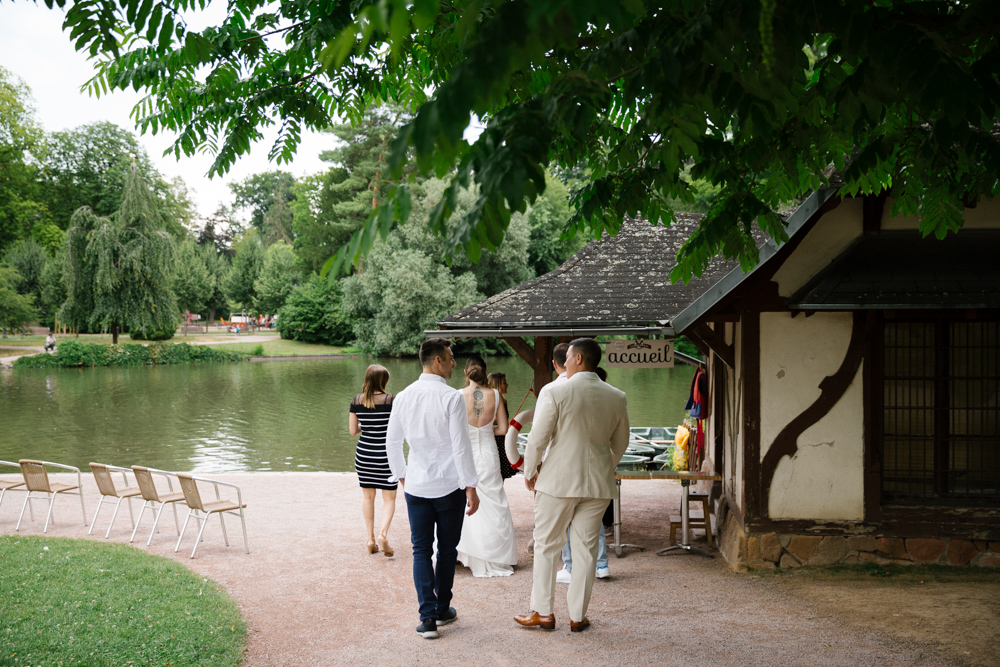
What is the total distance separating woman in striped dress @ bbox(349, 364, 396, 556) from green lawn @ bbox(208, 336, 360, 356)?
40.0m

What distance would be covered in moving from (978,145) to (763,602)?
3.84 m

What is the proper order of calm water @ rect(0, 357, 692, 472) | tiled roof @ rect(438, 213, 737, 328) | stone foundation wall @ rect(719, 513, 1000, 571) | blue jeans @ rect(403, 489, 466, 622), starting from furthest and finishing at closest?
calm water @ rect(0, 357, 692, 472) < tiled roof @ rect(438, 213, 737, 328) < stone foundation wall @ rect(719, 513, 1000, 571) < blue jeans @ rect(403, 489, 466, 622)

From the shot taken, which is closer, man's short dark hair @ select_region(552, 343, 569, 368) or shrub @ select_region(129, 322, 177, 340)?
man's short dark hair @ select_region(552, 343, 569, 368)

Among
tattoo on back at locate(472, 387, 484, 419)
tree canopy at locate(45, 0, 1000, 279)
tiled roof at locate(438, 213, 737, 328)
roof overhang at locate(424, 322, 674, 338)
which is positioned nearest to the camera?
tree canopy at locate(45, 0, 1000, 279)

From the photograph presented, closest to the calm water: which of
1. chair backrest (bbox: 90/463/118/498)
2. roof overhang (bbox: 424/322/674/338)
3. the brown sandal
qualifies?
chair backrest (bbox: 90/463/118/498)

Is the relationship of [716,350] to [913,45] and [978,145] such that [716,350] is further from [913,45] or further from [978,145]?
[913,45]

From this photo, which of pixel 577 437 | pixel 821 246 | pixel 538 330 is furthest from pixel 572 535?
pixel 538 330

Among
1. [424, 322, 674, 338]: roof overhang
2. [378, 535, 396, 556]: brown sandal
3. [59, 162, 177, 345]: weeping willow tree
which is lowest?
[378, 535, 396, 556]: brown sandal

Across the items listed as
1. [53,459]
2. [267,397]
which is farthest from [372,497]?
[267,397]

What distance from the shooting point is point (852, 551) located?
23.7ft

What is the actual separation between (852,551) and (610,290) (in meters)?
4.67

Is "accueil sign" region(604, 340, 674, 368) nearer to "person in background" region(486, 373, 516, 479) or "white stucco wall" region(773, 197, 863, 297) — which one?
"person in background" region(486, 373, 516, 479)

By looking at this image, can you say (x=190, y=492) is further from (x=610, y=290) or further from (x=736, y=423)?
(x=610, y=290)

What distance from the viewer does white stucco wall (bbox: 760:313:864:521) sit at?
7227mm
